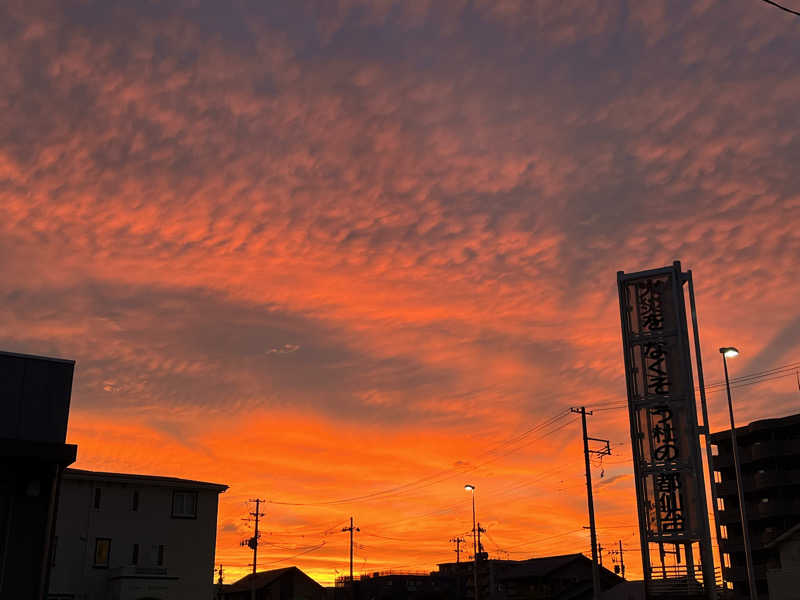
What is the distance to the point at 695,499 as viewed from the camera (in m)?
35.3

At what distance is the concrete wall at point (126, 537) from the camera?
48.4 m

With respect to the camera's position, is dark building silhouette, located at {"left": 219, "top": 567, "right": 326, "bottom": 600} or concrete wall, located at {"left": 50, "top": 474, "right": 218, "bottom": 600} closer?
concrete wall, located at {"left": 50, "top": 474, "right": 218, "bottom": 600}

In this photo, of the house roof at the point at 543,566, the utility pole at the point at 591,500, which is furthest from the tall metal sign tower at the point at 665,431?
the house roof at the point at 543,566

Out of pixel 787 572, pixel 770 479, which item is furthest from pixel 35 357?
pixel 770 479

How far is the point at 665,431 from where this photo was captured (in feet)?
120

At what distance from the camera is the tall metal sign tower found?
115 ft

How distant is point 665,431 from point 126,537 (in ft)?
113

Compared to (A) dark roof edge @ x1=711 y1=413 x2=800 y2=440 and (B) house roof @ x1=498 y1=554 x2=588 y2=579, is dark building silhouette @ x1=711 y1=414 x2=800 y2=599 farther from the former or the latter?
(B) house roof @ x1=498 y1=554 x2=588 y2=579

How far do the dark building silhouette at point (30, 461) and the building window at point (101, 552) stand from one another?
29.5 meters

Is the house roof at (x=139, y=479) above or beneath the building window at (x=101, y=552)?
above

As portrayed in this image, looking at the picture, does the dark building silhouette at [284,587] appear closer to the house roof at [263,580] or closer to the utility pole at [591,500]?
the house roof at [263,580]

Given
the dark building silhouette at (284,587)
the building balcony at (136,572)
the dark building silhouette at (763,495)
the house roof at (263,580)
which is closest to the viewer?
the building balcony at (136,572)

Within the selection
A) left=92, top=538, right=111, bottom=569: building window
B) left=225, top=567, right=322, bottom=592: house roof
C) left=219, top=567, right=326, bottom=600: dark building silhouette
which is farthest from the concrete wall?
left=225, top=567, right=322, bottom=592: house roof

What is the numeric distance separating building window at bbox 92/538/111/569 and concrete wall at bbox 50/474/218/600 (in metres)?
0.19
